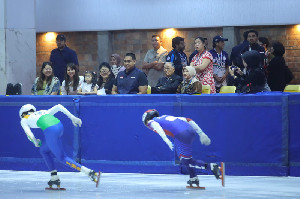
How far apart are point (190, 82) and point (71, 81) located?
309cm

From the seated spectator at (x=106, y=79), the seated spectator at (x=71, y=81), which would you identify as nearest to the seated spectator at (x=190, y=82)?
the seated spectator at (x=106, y=79)

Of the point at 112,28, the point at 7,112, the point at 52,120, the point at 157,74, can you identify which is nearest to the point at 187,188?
the point at 52,120

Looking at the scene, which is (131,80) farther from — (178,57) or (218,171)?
(218,171)

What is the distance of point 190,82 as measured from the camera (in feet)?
47.3

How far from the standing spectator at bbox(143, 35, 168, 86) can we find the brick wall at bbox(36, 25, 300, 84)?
123 inches

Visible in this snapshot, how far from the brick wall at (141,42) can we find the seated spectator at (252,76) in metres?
6.44

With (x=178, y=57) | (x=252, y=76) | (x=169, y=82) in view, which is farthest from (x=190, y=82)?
(x=178, y=57)

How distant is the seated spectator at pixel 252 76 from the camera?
1381 centimetres

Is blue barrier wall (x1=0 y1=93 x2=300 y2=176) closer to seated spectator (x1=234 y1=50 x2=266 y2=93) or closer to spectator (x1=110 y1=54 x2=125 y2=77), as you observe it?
seated spectator (x1=234 y1=50 x2=266 y2=93)

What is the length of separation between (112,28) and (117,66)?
16.2 ft

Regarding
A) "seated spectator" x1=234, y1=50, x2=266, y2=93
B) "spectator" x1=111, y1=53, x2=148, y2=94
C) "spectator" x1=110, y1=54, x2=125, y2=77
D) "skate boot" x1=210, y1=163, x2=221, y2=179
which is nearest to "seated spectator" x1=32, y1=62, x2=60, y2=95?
"spectator" x1=110, y1=54, x2=125, y2=77

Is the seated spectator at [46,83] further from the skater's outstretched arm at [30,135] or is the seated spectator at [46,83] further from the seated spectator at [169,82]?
the skater's outstretched arm at [30,135]

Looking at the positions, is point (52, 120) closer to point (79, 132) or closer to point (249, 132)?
point (79, 132)

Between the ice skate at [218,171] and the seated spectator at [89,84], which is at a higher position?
the seated spectator at [89,84]
